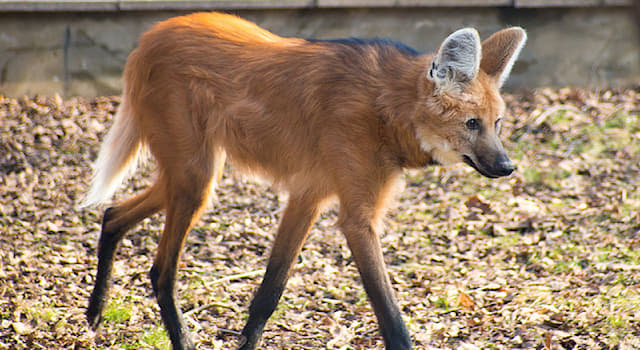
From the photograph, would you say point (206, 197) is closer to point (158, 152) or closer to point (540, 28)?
point (158, 152)

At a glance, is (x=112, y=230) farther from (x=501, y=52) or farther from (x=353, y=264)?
(x=501, y=52)

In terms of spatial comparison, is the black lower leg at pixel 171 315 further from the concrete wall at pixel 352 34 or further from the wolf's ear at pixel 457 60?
the concrete wall at pixel 352 34

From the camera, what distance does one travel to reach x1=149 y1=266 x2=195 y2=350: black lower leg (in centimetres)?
293

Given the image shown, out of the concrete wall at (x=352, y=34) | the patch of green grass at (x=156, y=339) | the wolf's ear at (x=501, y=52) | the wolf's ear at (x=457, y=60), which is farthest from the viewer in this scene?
the concrete wall at (x=352, y=34)

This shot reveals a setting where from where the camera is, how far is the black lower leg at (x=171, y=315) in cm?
293

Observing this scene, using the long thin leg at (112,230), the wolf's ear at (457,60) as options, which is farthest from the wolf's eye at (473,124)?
the long thin leg at (112,230)

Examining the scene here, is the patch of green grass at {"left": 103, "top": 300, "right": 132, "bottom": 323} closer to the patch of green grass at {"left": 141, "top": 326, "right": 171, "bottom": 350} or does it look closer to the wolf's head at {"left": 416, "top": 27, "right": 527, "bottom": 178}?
the patch of green grass at {"left": 141, "top": 326, "right": 171, "bottom": 350}

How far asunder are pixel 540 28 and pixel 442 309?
141 inches

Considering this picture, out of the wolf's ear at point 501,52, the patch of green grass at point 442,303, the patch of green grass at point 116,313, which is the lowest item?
the patch of green grass at point 116,313

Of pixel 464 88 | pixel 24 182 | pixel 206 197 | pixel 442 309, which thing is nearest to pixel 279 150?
pixel 206 197

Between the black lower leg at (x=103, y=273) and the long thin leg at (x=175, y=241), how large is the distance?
268 mm

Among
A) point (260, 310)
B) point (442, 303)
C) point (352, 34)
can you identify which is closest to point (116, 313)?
point (260, 310)

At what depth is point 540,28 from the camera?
20.2ft

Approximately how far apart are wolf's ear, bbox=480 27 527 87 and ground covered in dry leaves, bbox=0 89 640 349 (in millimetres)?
1106
